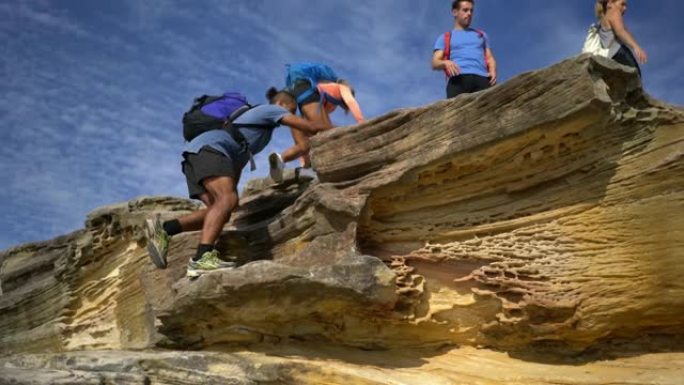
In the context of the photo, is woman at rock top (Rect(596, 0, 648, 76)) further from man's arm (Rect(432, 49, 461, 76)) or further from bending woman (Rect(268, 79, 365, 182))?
bending woman (Rect(268, 79, 365, 182))

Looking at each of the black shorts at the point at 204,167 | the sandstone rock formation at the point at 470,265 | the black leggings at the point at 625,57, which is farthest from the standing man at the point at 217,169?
the black leggings at the point at 625,57

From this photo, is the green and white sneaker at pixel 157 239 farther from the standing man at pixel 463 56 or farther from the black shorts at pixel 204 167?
the standing man at pixel 463 56

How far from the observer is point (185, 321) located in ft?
30.3

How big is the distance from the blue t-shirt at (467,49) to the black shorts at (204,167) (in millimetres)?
3757

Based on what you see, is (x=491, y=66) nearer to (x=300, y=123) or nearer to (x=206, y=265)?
(x=300, y=123)

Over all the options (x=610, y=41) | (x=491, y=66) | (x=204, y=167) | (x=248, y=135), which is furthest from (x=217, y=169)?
(x=610, y=41)

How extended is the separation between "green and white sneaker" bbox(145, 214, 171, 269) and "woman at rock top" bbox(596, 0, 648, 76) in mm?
7146

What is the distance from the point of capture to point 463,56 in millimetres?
10195

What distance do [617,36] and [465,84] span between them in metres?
2.27

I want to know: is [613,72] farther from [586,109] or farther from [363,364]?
[363,364]

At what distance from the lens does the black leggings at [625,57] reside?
31.2 feet

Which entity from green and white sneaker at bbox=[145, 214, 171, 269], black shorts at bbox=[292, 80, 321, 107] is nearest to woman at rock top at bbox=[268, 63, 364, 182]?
black shorts at bbox=[292, 80, 321, 107]

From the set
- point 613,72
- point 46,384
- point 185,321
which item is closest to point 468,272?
point 613,72

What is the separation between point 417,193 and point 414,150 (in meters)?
0.60
